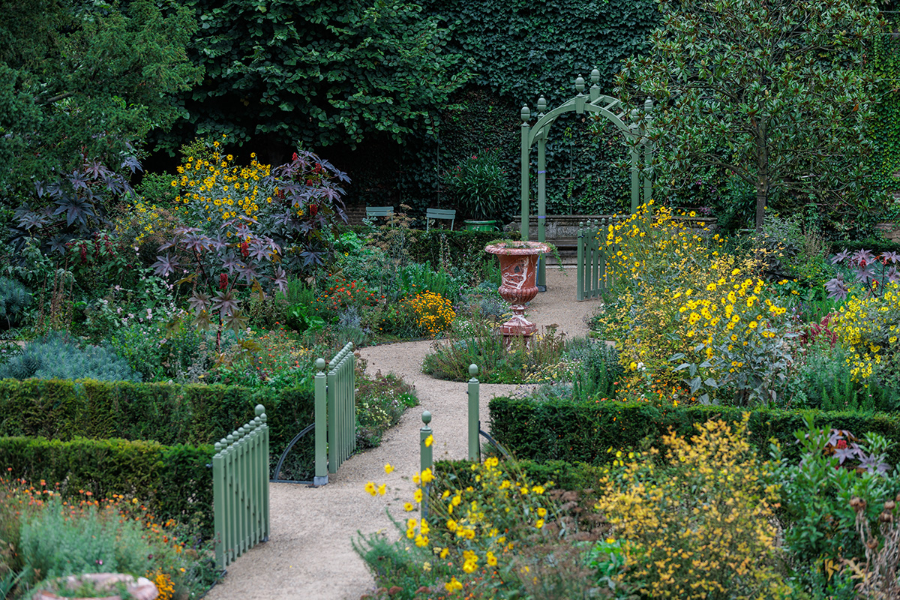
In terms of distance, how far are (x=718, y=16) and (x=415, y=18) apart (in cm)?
655

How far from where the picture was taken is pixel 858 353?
22.1 feet

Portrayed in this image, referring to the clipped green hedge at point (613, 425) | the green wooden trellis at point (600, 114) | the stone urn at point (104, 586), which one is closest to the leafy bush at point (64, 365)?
the clipped green hedge at point (613, 425)

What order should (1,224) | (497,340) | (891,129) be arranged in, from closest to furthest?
(497,340)
(1,224)
(891,129)

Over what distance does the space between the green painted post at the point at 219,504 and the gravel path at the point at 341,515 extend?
0.15m

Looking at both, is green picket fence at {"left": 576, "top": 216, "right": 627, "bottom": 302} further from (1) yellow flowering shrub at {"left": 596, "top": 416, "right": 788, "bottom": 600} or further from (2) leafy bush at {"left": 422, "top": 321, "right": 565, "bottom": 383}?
(1) yellow flowering shrub at {"left": 596, "top": 416, "right": 788, "bottom": 600}

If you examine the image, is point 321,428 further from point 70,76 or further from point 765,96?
point 765,96

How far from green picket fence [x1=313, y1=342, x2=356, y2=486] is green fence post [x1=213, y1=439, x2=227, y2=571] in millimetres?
1375

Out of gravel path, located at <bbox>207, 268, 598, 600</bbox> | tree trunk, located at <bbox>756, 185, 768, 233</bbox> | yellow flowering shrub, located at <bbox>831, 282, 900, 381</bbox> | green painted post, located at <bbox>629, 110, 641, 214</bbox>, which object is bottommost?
gravel path, located at <bbox>207, 268, 598, 600</bbox>

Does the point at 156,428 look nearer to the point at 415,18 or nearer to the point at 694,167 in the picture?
the point at 694,167

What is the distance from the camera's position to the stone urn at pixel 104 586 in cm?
361

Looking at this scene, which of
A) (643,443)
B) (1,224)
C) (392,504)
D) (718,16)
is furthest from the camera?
(718,16)

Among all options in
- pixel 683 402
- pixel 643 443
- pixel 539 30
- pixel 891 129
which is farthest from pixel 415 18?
pixel 643 443

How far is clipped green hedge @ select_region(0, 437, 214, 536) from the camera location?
4953 mm

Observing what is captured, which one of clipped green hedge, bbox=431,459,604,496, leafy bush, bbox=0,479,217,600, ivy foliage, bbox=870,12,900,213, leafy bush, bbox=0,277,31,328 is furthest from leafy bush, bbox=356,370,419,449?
ivy foliage, bbox=870,12,900,213
